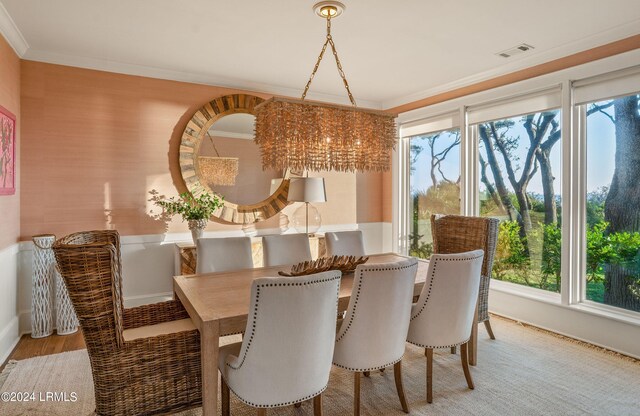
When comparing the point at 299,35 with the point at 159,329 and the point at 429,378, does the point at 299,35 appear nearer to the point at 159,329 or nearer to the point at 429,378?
the point at 159,329

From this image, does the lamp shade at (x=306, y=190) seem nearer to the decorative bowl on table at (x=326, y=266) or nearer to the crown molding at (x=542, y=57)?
the decorative bowl on table at (x=326, y=266)

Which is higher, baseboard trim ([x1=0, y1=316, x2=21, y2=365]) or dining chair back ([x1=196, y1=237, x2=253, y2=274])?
dining chair back ([x1=196, y1=237, x2=253, y2=274])

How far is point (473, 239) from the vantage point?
11.1 ft

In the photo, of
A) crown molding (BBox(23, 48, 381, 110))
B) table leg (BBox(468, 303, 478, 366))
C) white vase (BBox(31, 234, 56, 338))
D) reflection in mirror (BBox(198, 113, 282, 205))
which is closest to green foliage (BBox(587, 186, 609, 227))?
table leg (BBox(468, 303, 478, 366))

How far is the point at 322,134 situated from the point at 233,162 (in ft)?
7.16

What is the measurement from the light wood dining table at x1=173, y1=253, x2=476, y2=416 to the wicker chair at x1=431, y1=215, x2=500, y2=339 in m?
0.68

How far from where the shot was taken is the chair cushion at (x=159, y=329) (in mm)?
2193

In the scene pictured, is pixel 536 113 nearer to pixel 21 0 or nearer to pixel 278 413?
pixel 278 413

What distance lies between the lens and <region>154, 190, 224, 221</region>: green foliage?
4.02 m

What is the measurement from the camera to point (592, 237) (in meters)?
3.47

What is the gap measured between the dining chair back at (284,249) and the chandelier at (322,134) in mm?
896

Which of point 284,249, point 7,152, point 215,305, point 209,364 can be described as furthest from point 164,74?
point 209,364

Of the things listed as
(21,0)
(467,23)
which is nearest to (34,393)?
(21,0)

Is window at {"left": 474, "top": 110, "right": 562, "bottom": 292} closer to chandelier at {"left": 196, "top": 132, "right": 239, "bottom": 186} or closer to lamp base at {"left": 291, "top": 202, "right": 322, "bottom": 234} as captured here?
lamp base at {"left": 291, "top": 202, "right": 322, "bottom": 234}
